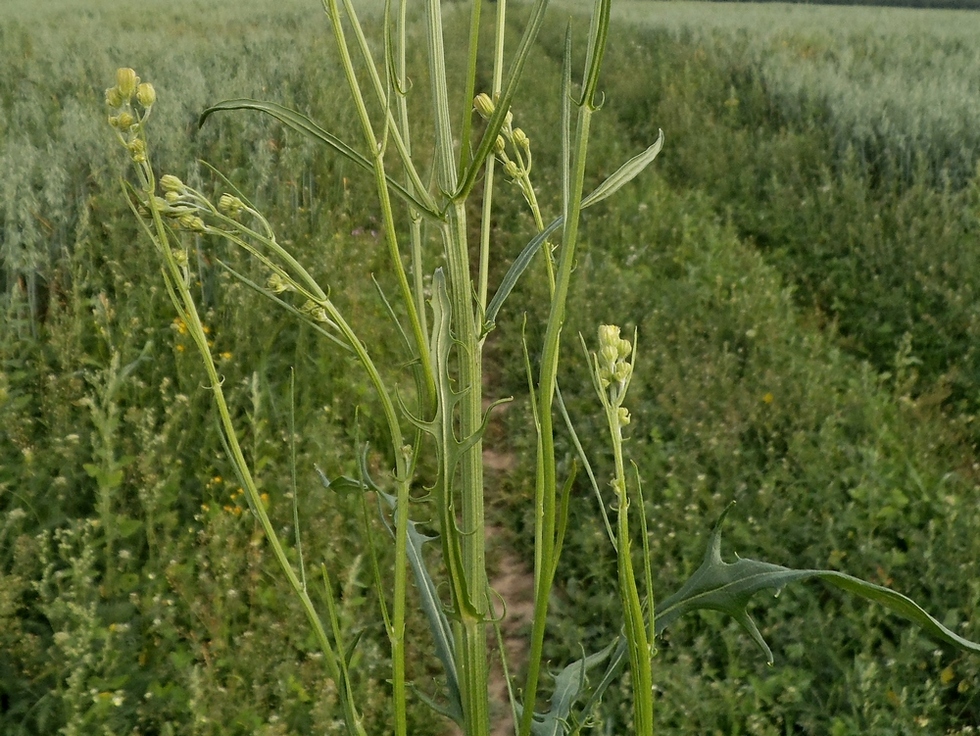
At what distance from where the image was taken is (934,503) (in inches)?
89.8

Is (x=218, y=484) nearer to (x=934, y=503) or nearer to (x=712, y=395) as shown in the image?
(x=712, y=395)

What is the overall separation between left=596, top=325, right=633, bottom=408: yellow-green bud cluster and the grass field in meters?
0.21

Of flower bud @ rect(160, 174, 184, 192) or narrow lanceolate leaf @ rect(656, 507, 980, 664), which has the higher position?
flower bud @ rect(160, 174, 184, 192)

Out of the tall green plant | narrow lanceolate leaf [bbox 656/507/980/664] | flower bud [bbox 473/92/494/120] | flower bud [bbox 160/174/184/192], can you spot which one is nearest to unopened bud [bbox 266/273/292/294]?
the tall green plant

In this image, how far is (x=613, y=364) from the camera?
2.00 feet

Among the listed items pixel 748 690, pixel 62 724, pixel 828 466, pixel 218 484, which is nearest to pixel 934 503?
pixel 828 466

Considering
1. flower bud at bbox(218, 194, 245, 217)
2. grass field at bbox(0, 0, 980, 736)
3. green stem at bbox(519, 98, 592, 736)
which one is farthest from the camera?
grass field at bbox(0, 0, 980, 736)

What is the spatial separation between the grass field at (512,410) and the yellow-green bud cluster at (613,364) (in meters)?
0.21

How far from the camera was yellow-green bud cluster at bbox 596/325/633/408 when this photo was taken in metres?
0.61

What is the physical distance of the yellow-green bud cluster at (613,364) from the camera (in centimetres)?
61

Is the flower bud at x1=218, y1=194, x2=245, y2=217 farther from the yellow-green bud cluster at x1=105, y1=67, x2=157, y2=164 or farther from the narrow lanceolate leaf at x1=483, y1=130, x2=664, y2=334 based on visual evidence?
the narrow lanceolate leaf at x1=483, y1=130, x2=664, y2=334

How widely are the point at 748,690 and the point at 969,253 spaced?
8.25 ft

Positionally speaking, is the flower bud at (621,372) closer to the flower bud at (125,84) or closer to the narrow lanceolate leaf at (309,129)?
the narrow lanceolate leaf at (309,129)

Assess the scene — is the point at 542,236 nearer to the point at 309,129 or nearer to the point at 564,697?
the point at 309,129
